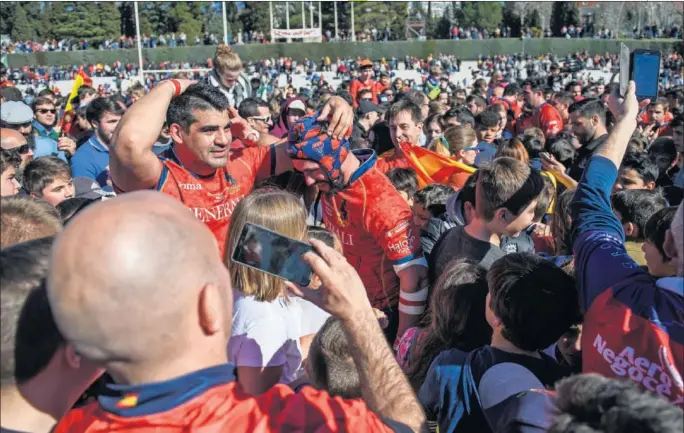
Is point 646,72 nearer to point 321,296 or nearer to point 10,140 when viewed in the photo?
point 321,296

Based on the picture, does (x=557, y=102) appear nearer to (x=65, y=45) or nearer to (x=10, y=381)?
(x=10, y=381)

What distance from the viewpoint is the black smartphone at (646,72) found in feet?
11.1

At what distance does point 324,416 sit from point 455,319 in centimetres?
118

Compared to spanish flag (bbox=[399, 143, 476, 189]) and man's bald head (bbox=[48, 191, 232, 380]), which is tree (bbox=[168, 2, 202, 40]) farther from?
man's bald head (bbox=[48, 191, 232, 380])

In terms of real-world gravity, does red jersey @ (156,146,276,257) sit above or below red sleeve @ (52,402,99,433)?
above

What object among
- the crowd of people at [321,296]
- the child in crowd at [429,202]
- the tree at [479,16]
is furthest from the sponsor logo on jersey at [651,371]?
the tree at [479,16]

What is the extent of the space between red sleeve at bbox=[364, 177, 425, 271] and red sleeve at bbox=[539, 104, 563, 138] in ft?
21.9

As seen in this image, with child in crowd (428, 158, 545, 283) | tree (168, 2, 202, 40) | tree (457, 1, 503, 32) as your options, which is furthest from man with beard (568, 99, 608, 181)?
tree (168, 2, 202, 40)

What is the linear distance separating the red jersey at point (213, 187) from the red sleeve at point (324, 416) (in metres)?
1.99

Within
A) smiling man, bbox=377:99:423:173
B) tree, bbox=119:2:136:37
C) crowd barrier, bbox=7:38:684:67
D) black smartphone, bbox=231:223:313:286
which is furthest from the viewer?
tree, bbox=119:2:136:37

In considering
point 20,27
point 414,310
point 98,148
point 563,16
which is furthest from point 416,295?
point 20,27

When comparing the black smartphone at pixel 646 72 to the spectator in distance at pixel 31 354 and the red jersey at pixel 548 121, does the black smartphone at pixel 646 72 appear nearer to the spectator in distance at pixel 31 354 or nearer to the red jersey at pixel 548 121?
the spectator in distance at pixel 31 354

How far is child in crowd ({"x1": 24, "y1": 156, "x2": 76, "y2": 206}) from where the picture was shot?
5.06 meters

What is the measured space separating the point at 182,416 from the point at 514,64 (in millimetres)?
48602
